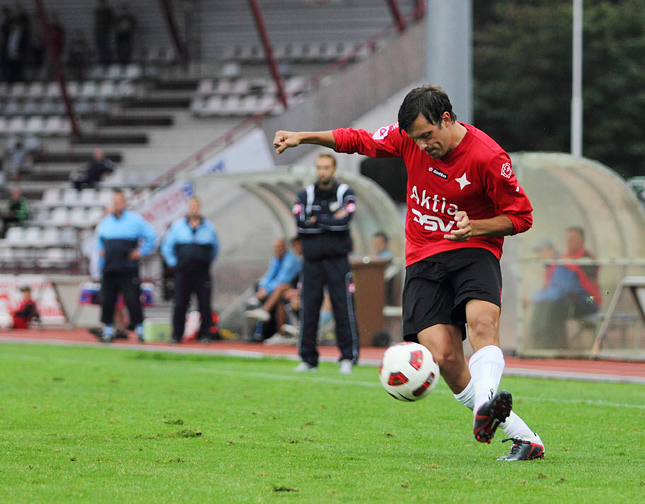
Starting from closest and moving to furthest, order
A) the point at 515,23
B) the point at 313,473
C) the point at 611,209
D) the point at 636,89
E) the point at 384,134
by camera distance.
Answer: the point at 313,473, the point at 384,134, the point at 611,209, the point at 636,89, the point at 515,23

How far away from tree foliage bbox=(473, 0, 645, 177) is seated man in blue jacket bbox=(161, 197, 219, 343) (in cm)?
2413

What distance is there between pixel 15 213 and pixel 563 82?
21.1m

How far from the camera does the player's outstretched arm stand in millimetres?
6211

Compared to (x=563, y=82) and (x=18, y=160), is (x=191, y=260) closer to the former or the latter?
(x=18, y=160)

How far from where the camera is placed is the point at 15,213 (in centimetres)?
2725

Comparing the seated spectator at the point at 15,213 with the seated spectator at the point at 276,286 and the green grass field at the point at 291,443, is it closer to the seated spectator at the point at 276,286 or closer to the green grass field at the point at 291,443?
the seated spectator at the point at 276,286

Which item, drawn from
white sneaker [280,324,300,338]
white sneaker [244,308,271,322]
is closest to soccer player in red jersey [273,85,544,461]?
white sneaker [280,324,300,338]

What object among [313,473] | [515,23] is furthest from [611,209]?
[515,23]

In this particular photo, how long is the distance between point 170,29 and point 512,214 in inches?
1138

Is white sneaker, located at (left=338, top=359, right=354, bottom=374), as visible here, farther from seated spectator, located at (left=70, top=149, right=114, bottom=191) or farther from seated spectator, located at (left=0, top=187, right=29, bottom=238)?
seated spectator, located at (left=70, top=149, right=114, bottom=191)

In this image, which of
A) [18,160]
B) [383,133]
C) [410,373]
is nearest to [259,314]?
[383,133]

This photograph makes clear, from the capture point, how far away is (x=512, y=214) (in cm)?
588

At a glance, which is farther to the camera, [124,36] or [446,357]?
[124,36]

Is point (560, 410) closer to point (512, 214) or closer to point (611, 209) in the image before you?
point (512, 214)
